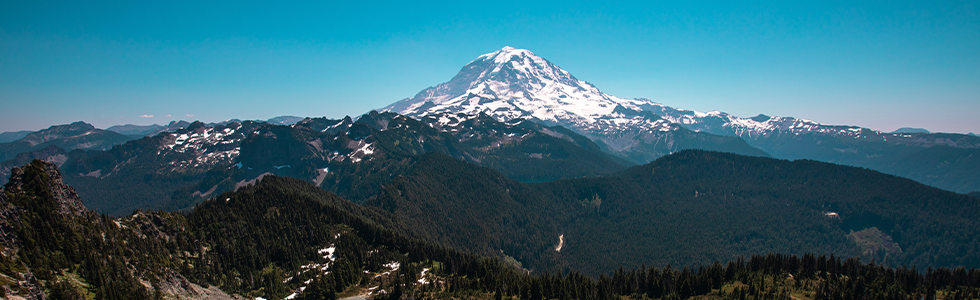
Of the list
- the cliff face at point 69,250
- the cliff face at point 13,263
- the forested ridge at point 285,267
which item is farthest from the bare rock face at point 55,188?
the cliff face at point 13,263

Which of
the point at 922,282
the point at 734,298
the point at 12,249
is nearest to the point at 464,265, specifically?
the point at 734,298

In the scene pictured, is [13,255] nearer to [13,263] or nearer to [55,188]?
[13,263]

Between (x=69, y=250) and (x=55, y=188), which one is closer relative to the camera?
(x=69, y=250)

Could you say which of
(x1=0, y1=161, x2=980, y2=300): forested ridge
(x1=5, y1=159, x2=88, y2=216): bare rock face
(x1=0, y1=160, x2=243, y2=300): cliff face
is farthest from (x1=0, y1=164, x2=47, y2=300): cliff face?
(x1=5, y1=159, x2=88, y2=216): bare rock face

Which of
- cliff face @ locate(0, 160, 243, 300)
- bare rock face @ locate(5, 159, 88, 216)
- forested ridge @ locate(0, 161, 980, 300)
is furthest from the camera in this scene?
bare rock face @ locate(5, 159, 88, 216)

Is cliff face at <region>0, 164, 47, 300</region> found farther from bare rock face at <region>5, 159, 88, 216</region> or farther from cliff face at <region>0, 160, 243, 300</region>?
bare rock face at <region>5, 159, 88, 216</region>

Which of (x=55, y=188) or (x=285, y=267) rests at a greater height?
(x=55, y=188)

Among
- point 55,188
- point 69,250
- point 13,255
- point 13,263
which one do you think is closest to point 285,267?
point 69,250

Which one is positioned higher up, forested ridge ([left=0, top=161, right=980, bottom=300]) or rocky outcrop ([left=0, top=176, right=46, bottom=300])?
rocky outcrop ([left=0, top=176, right=46, bottom=300])
